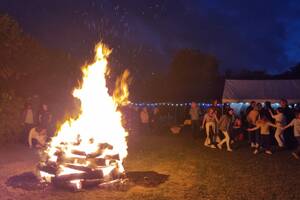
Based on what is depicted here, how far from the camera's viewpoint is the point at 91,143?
1041 centimetres

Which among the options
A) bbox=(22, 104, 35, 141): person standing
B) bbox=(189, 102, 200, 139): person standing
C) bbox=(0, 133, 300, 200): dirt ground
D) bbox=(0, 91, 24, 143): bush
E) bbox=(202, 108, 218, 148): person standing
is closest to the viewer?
bbox=(0, 133, 300, 200): dirt ground

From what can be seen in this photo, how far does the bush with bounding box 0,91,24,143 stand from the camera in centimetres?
1714

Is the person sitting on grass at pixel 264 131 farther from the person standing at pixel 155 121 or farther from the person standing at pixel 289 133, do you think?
the person standing at pixel 155 121

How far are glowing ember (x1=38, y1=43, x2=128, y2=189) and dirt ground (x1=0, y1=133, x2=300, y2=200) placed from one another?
58 cm

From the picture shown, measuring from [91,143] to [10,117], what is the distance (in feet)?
28.0

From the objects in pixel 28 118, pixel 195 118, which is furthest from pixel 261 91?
pixel 28 118

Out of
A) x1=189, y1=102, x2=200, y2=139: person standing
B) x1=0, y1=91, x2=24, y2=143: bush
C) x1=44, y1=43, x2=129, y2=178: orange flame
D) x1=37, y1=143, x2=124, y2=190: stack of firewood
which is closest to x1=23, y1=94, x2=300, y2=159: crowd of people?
x1=0, y1=91, x2=24, y2=143: bush

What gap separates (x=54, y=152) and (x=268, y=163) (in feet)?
22.3

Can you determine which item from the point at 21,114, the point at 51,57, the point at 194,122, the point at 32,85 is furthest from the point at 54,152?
the point at 51,57

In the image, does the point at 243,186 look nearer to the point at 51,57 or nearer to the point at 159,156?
the point at 159,156

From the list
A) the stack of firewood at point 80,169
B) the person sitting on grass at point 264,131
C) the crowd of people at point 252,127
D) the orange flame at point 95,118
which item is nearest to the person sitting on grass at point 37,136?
the crowd of people at point 252,127

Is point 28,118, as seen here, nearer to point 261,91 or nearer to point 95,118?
point 95,118

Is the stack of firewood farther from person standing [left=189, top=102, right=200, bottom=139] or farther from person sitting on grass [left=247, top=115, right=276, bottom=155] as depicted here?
person standing [left=189, top=102, right=200, bottom=139]

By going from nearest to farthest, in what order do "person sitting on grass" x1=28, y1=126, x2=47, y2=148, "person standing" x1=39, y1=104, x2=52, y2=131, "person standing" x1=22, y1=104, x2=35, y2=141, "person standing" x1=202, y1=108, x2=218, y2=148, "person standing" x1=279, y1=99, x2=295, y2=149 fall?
"person standing" x1=279, y1=99, x2=295, y2=149 → "person sitting on grass" x1=28, y1=126, x2=47, y2=148 → "person standing" x1=202, y1=108, x2=218, y2=148 → "person standing" x1=22, y1=104, x2=35, y2=141 → "person standing" x1=39, y1=104, x2=52, y2=131
